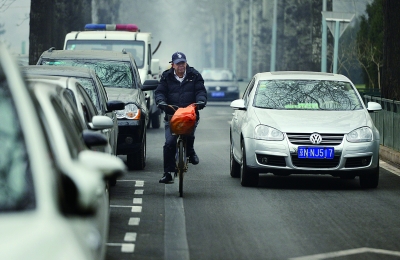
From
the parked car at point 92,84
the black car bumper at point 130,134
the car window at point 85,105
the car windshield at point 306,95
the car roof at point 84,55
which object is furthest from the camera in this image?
the car roof at point 84,55

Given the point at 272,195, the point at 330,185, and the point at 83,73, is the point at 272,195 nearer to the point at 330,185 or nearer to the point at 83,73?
the point at 330,185

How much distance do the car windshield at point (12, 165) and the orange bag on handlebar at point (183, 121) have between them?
7.77 m

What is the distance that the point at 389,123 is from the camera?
1961cm

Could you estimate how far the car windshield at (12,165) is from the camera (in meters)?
4.27

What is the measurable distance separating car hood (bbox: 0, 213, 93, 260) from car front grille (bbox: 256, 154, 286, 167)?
29.9ft

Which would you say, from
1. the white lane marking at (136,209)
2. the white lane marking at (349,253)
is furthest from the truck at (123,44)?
the white lane marking at (349,253)

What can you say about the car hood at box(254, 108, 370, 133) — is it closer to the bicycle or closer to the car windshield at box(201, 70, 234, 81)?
the bicycle

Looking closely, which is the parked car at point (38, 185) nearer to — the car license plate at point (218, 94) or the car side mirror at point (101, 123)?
the car side mirror at point (101, 123)

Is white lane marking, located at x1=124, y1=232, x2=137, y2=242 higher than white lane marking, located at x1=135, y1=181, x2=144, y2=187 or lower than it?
higher

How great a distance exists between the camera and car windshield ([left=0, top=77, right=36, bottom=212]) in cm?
427

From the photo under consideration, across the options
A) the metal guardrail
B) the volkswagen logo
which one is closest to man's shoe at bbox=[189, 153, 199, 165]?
the volkswagen logo

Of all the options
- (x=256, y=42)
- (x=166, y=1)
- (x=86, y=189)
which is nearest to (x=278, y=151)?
(x=86, y=189)

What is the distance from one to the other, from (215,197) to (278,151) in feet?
3.70

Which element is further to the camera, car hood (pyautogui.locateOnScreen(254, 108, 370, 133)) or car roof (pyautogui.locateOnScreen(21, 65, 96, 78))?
car hood (pyautogui.locateOnScreen(254, 108, 370, 133))
